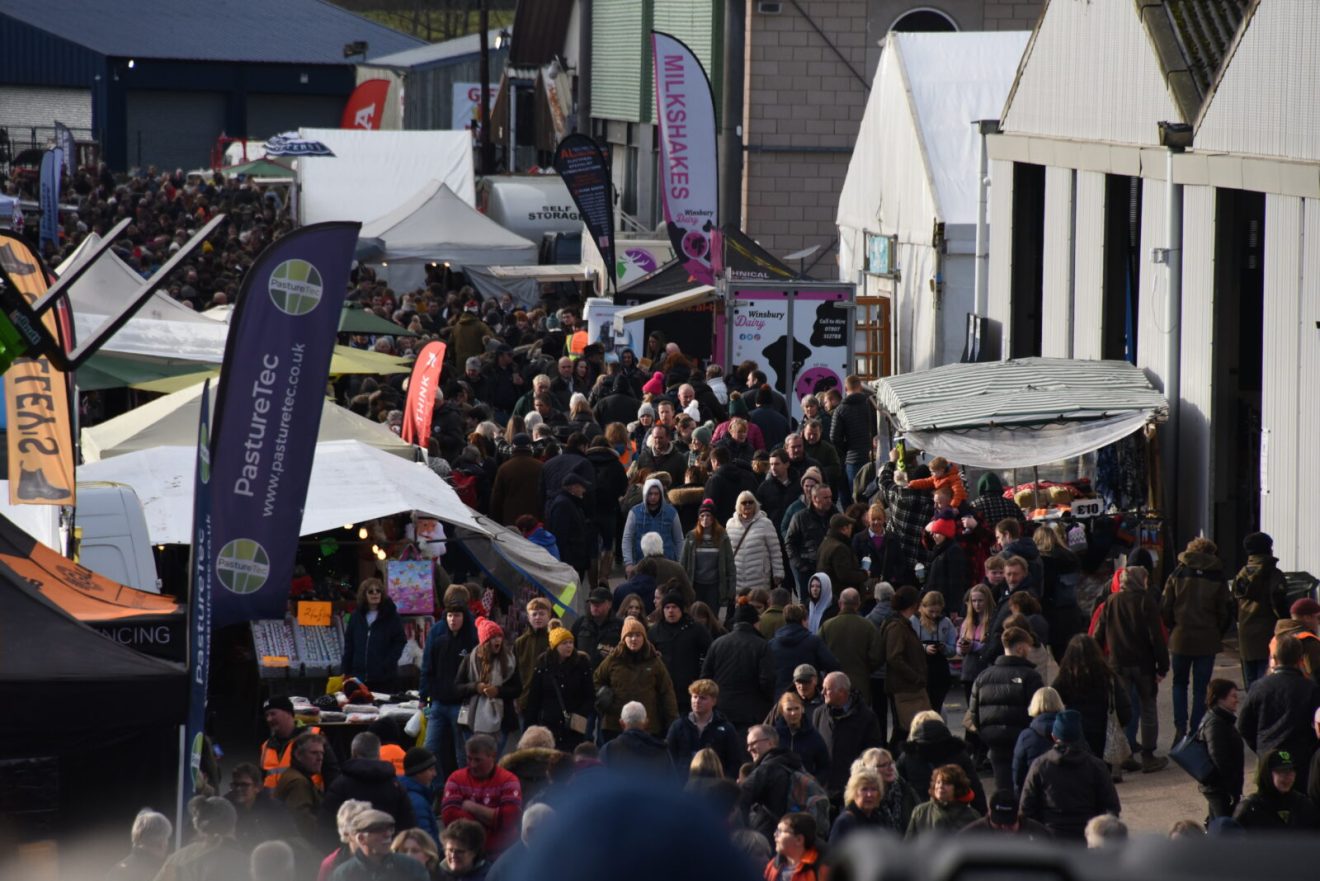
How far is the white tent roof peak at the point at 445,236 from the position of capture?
Result: 35.0m

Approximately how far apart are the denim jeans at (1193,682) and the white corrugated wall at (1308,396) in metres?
Answer: 2.20

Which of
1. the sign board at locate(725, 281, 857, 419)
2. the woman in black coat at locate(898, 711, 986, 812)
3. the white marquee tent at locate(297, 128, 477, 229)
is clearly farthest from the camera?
the white marquee tent at locate(297, 128, 477, 229)

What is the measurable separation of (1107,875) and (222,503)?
890 centimetres

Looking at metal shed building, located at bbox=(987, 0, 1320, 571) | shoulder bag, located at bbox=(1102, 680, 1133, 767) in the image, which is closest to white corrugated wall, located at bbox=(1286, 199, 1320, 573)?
metal shed building, located at bbox=(987, 0, 1320, 571)

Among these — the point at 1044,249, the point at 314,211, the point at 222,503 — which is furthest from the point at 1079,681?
the point at 314,211

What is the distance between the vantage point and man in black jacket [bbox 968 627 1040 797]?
1009 centimetres

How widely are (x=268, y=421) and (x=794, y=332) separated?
13166 mm

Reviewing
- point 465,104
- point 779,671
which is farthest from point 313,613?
point 465,104

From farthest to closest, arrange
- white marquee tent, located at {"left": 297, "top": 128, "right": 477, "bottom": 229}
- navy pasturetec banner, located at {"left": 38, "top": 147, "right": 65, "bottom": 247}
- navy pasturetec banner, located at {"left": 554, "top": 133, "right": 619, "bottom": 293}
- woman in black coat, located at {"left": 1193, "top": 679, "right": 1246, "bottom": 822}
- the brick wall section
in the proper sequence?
white marquee tent, located at {"left": 297, "top": 128, "right": 477, "bottom": 229}, the brick wall section, navy pasturetec banner, located at {"left": 38, "top": 147, "right": 65, "bottom": 247}, navy pasturetec banner, located at {"left": 554, "top": 133, "right": 619, "bottom": 293}, woman in black coat, located at {"left": 1193, "top": 679, "right": 1246, "bottom": 822}

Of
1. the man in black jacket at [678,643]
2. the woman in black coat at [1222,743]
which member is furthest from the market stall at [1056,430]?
the woman in black coat at [1222,743]

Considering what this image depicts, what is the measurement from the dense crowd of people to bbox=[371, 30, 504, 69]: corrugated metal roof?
53.7 m

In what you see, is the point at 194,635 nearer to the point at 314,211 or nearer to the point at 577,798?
the point at 577,798

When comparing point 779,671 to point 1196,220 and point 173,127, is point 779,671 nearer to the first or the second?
point 1196,220

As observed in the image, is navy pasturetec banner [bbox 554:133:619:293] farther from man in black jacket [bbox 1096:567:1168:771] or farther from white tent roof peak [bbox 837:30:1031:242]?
man in black jacket [bbox 1096:567:1168:771]
